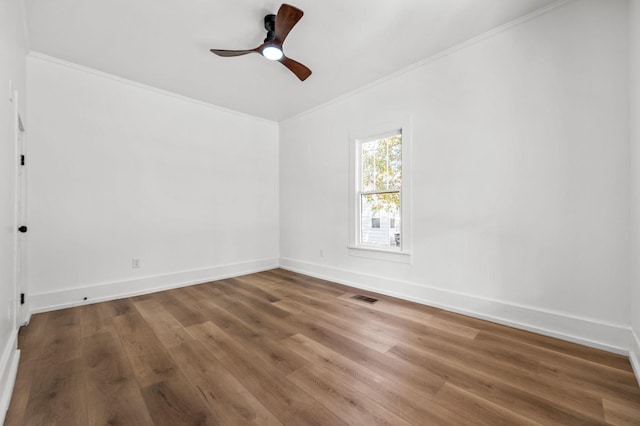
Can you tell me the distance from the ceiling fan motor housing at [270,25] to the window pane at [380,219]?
232cm

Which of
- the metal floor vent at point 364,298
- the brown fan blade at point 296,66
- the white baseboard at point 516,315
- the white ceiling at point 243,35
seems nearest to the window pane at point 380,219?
the white baseboard at point 516,315

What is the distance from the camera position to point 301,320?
279 centimetres

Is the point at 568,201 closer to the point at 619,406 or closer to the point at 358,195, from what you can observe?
the point at 619,406

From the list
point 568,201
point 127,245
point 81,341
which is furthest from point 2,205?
point 568,201

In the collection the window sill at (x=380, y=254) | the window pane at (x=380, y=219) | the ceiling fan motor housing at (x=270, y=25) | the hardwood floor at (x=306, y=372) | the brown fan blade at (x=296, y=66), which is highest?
the ceiling fan motor housing at (x=270, y=25)

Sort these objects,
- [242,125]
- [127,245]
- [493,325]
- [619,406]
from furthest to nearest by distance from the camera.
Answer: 1. [242,125]
2. [127,245]
3. [493,325]
4. [619,406]

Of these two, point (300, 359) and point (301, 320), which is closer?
point (300, 359)

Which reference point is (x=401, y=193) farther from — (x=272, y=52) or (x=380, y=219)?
(x=272, y=52)

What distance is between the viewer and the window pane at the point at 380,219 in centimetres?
370

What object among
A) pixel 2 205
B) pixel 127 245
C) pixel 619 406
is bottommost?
pixel 619 406

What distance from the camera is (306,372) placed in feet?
6.19

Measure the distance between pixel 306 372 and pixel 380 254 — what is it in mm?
2107

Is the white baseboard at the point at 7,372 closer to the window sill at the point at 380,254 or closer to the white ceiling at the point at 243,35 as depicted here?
the white ceiling at the point at 243,35

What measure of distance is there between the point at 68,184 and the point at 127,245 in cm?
97
